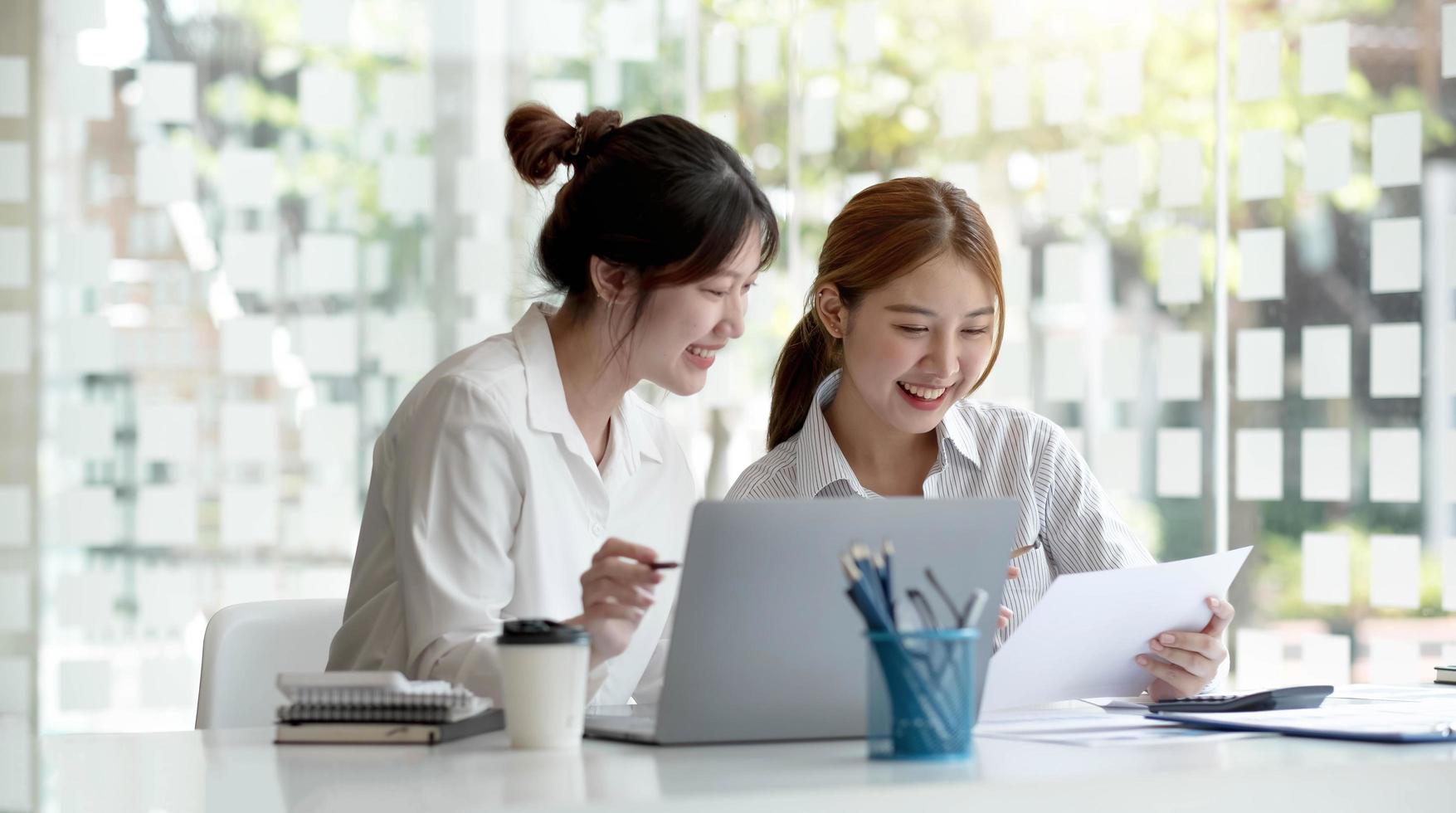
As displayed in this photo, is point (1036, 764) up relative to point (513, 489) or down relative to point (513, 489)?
down

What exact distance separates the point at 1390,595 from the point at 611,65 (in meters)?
2.14

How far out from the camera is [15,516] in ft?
10.6

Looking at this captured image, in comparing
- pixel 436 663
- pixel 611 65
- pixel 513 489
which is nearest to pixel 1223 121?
pixel 611 65

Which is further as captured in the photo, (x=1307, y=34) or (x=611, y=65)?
(x=611, y=65)

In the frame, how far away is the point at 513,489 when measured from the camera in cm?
166

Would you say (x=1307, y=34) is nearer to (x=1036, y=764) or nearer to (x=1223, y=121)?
(x=1223, y=121)

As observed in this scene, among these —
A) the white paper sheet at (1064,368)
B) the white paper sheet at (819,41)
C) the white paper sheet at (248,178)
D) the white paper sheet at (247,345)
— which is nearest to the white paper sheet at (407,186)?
the white paper sheet at (248,178)

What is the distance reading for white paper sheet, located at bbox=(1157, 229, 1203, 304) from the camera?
127 inches

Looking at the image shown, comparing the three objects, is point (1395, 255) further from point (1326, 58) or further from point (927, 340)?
point (927, 340)

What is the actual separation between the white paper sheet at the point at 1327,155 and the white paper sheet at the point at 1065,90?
534 mm

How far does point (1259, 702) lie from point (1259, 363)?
1858 millimetres

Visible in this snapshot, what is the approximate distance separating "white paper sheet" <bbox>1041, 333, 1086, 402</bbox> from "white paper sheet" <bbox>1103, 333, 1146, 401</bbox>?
63 millimetres

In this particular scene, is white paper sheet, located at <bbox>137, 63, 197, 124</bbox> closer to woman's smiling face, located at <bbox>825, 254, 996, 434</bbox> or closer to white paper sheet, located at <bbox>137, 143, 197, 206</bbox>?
white paper sheet, located at <bbox>137, 143, 197, 206</bbox>

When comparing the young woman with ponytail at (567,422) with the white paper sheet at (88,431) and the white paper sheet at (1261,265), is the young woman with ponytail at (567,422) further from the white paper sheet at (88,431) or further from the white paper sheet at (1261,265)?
the white paper sheet at (88,431)
